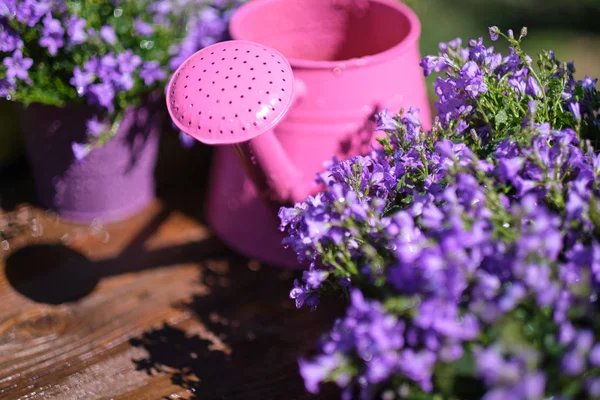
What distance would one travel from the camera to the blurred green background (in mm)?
1990

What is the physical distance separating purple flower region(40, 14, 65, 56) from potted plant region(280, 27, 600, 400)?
53 cm

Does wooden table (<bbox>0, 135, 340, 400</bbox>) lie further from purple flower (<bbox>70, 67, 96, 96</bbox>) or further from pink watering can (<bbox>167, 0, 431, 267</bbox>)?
purple flower (<bbox>70, 67, 96, 96</bbox>)

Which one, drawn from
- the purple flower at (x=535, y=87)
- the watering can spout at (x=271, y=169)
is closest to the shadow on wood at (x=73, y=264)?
the watering can spout at (x=271, y=169)

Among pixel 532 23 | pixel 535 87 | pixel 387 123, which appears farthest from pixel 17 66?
pixel 532 23

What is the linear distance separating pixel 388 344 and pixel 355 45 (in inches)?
28.6

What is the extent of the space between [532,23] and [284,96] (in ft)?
5.66

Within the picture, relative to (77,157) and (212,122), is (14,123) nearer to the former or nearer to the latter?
(77,157)

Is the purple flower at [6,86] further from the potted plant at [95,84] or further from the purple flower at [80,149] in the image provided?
the purple flower at [80,149]

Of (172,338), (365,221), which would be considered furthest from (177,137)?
(365,221)

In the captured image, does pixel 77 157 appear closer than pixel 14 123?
Yes

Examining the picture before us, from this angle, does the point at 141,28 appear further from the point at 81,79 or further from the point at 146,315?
the point at 146,315

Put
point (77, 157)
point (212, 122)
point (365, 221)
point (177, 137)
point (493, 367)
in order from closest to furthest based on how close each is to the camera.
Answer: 1. point (493, 367)
2. point (365, 221)
3. point (212, 122)
4. point (77, 157)
5. point (177, 137)

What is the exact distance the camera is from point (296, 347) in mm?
937

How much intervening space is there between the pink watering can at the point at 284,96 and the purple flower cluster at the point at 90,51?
0.17 metres
